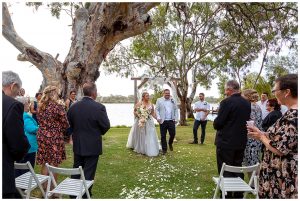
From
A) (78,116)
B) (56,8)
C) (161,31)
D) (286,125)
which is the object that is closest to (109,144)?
(56,8)

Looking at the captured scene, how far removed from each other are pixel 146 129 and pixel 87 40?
2.87 m

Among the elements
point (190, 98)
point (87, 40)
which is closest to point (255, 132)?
point (87, 40)

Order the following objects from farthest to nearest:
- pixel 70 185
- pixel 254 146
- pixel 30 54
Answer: pixel 30 54, pixel 254 146, pixel 70 185

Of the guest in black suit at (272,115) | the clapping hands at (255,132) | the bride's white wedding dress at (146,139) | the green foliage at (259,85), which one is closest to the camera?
the clapping hands at (255,132)

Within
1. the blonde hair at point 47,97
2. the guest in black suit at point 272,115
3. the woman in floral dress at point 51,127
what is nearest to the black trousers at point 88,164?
the woman in floral dress at point 51,127

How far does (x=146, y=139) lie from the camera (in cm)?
938

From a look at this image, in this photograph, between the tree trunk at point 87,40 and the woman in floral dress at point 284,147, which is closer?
the woman in floral dress at point 284,147

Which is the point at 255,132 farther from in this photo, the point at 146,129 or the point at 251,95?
the point at 146,129

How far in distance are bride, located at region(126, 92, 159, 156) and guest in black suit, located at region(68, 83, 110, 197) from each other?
14.3ft

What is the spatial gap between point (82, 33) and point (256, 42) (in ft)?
56.8

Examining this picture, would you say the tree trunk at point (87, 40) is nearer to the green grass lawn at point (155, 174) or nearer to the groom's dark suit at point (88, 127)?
the green grass lawn at point (155, 174)

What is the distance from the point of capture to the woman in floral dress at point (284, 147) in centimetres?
281

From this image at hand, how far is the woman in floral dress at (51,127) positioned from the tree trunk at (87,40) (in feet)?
13.2

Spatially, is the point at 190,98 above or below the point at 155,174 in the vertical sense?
above
